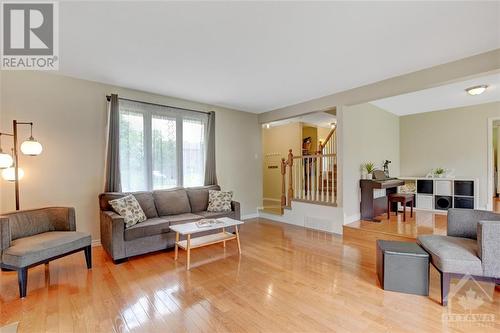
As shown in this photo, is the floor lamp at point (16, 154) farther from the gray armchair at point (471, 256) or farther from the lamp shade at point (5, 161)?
the gray armchair at point (471, 256)

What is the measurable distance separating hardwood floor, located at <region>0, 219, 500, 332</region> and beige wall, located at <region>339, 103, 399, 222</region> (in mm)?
1418

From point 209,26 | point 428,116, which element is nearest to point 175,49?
point 209,26

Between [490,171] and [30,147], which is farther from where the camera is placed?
[490,171]

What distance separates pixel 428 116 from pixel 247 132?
4727 millimetres

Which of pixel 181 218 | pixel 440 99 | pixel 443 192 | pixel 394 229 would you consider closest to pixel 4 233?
pixel 181 218

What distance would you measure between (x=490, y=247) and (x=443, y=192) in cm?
432

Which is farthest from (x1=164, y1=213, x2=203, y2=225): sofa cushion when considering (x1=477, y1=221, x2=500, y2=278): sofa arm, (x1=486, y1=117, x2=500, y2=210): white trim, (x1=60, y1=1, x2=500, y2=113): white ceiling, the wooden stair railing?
(x1=486, y1=117, x2=500, y2=210): white trim

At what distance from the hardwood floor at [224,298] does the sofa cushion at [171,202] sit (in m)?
0.85

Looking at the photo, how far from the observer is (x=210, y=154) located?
4.93m

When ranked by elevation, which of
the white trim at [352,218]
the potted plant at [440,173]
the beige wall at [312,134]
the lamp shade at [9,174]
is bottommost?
the white trim at [352,218]

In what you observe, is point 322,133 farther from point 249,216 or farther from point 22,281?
point 22,281

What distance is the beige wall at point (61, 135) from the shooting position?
3.17 meters

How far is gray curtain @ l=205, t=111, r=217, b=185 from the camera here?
16.1ft

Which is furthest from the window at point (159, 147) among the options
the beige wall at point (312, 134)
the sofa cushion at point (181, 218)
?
the beige wall at point (312, 134)
